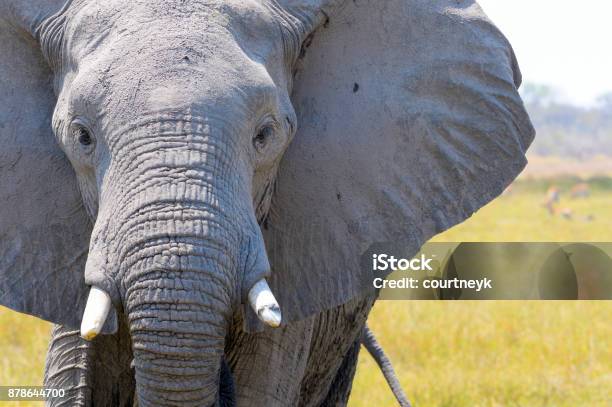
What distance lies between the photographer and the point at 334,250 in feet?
14.4

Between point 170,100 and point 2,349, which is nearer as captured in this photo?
point 170,100

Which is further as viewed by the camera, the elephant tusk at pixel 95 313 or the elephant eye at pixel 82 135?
the elephant eye at pixel 82 135

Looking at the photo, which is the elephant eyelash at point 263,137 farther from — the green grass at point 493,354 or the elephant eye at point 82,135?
the green grass at point 493,354

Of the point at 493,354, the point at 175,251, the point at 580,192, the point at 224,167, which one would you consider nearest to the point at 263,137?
the point at 224,167

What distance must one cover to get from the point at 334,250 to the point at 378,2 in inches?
29.5

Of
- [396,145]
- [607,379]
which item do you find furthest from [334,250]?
[607,379]

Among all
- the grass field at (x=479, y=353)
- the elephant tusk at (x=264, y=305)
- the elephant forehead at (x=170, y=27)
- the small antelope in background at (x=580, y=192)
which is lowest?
the small antelope in background at (x=580, y=192)

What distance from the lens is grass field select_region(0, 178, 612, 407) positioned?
24.6 ft

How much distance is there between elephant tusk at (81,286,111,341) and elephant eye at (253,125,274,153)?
610 millimetres

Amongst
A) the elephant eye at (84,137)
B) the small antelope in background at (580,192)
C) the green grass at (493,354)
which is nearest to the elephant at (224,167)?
the elephant eye at (84,137)

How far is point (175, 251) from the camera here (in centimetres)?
347

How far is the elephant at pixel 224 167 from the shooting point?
139 inches

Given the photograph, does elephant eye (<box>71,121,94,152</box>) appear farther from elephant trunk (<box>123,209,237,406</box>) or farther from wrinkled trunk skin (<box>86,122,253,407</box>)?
elephant trunk (<box>123,209,237,406</box>)

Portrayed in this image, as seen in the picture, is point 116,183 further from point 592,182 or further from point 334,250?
point 592,182
